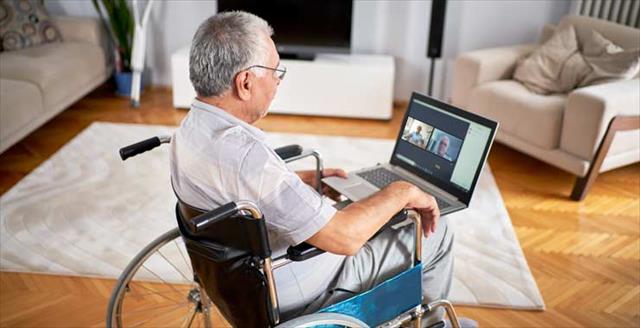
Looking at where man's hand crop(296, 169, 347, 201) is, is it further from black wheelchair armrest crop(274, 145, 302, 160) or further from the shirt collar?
the shirt collar

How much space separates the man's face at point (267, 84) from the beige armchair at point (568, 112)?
2.00 metres

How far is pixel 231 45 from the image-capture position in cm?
140

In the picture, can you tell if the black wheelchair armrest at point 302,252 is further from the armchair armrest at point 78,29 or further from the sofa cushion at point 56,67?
the armchair armrest at point 78,29

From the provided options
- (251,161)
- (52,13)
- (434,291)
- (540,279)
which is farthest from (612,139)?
(52,13)

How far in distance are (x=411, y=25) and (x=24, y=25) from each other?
2498mm

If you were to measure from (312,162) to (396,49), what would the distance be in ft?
4.47

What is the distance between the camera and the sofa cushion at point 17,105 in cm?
320

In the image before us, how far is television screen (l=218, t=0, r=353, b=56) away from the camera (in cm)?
415

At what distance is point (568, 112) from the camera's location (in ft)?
10.2

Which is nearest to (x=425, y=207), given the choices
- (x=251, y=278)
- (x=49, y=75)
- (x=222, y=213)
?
(x=251, y=278)

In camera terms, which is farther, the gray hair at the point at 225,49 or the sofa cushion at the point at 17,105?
the sofa cushion at the point at 17,105

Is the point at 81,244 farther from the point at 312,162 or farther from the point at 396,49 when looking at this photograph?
the point at 396,49

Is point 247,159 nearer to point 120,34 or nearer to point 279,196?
point 279,196

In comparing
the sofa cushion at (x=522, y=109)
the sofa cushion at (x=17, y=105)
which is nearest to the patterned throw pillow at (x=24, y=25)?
the sofa cushion at (x=17, y=105)
